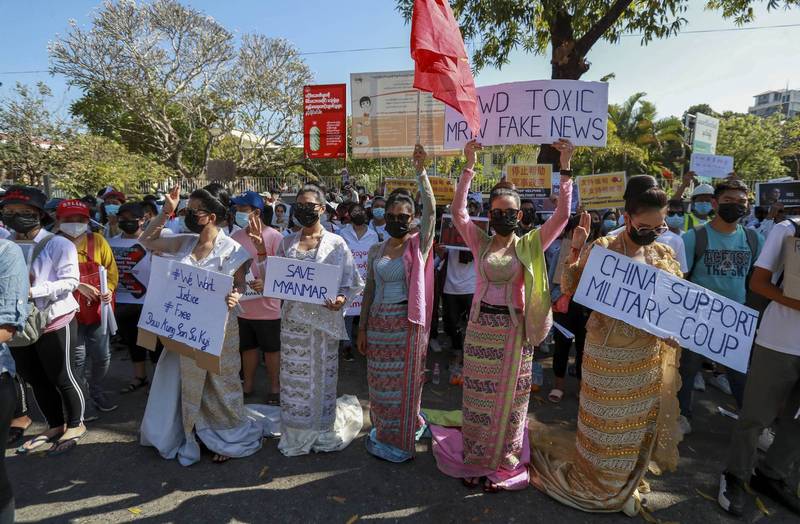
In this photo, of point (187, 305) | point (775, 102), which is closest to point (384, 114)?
point (187, 305)

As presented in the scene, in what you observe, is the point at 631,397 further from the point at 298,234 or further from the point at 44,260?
the point at 44,260

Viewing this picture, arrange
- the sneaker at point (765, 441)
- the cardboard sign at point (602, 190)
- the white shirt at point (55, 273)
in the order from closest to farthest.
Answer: the white shirt at point (55, 273)
the sneaker at point (765, 441)
the cardboard sign at point (602, 190)

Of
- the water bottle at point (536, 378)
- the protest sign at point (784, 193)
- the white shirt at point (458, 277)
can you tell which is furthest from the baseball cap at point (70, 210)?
the protest sign at point (784, 193)

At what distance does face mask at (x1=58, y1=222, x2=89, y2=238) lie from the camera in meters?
4.14

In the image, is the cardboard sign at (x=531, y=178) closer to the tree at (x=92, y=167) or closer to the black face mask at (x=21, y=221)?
the black face mask at (x=21, y=221)

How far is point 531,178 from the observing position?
28.3 ft

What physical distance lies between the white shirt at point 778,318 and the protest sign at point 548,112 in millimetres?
2016

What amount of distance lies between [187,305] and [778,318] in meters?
4.14

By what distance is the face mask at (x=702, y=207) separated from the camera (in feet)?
19.9

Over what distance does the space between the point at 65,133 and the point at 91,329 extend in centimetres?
1710

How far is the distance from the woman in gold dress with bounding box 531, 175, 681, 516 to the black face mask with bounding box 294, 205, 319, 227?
2.07 m

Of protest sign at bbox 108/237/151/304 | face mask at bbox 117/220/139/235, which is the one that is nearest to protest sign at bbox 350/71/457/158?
face mask at bbox 117/220/139/235

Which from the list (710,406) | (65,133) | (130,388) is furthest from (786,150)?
(65,133)

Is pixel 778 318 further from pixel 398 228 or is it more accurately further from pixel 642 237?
pixel 398 228
